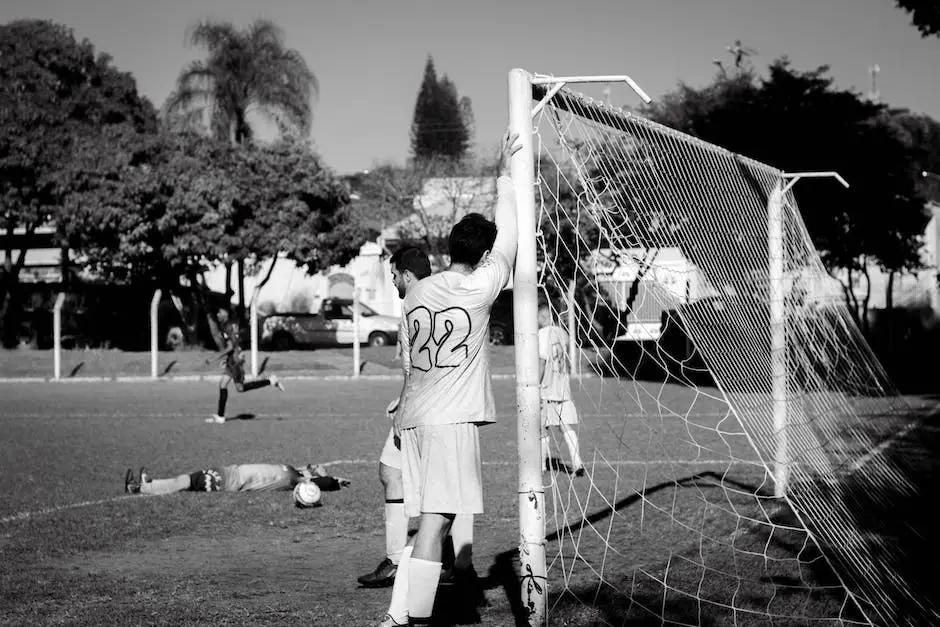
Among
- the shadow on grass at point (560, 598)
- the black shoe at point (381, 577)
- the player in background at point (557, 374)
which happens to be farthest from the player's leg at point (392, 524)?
the player in background at point (557, 374)

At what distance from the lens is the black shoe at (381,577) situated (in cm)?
533

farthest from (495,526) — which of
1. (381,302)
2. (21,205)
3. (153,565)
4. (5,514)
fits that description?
(381,302)

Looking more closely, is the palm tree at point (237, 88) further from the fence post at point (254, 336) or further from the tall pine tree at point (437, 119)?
the tall pine tree at point (437, 119)

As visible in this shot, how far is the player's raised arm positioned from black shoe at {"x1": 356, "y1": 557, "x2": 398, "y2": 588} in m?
1.91

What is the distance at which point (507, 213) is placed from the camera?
178 inches

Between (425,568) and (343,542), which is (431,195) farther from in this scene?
(425,568)

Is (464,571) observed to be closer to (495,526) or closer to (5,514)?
(495,526)

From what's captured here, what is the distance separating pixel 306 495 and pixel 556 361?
93.8 inches

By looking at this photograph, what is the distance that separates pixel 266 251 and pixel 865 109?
17594mm

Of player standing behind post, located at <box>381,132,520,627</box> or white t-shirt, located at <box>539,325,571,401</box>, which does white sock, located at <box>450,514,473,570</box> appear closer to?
player standing behind post, located at <box>381,132,520,627</box>

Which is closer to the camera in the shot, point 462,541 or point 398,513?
point 462,541

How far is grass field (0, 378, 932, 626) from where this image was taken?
4.91 m

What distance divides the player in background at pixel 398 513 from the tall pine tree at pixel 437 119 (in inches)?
2833

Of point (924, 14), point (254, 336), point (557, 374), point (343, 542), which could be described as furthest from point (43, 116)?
point (343, 542)
